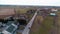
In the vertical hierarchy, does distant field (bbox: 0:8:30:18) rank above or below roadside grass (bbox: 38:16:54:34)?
above

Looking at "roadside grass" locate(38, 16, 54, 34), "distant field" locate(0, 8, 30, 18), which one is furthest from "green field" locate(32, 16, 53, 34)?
"distant field" locate(0, 8, 30, 18)

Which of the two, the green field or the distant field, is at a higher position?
the distant field

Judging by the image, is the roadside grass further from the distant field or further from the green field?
the distant field

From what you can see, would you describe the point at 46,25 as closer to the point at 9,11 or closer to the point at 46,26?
the point at 46,26

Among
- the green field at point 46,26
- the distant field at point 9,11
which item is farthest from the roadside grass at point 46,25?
the distant field at point 9,11

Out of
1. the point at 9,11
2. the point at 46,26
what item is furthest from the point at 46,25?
the point at 9,11

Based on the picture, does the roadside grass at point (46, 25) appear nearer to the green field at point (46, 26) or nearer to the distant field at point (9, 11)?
the green field at point (46, 26)

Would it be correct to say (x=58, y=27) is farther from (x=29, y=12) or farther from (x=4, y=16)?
(x=4, y=16)
